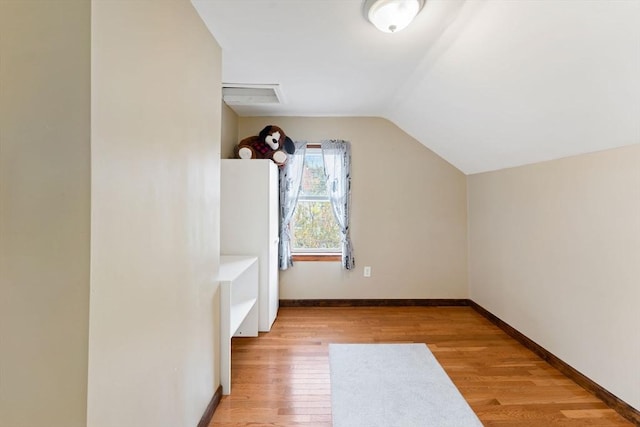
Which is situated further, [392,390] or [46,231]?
[392,390]

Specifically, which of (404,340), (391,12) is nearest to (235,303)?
(404,340)

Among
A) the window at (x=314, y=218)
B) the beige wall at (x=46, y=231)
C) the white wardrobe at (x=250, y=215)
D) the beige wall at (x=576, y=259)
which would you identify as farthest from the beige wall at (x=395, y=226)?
the beige wall at (x=46, y=231)

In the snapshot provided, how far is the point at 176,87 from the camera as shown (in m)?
1.30

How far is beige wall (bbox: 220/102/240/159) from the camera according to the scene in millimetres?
3025

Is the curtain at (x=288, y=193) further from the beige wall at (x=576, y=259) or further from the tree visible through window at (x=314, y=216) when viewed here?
the beige wall at (x=576, y=259)

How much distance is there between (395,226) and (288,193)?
134cm

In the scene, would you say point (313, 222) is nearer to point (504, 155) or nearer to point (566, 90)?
point (504, 155)

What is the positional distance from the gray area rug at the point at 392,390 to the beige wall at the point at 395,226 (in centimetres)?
107

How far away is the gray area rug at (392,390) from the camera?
171 cm

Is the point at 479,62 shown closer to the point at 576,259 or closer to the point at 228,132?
the point at 576,259

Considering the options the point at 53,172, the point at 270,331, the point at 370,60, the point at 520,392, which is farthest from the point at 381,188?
the point at 53,172

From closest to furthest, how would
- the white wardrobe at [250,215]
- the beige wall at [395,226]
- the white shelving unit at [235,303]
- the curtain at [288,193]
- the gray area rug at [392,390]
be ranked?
the gray area rug at [392,390] < the white shelving unit at [235,303] < the white wardrobe at [250,215] < the curtain at [288,193] < the beige wall at [395,226]

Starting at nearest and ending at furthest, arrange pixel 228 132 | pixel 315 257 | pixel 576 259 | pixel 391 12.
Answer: pixel 391 12 → pixel 576 259 → pixel 228 132 → pixel 315 257

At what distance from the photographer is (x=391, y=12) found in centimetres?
149
